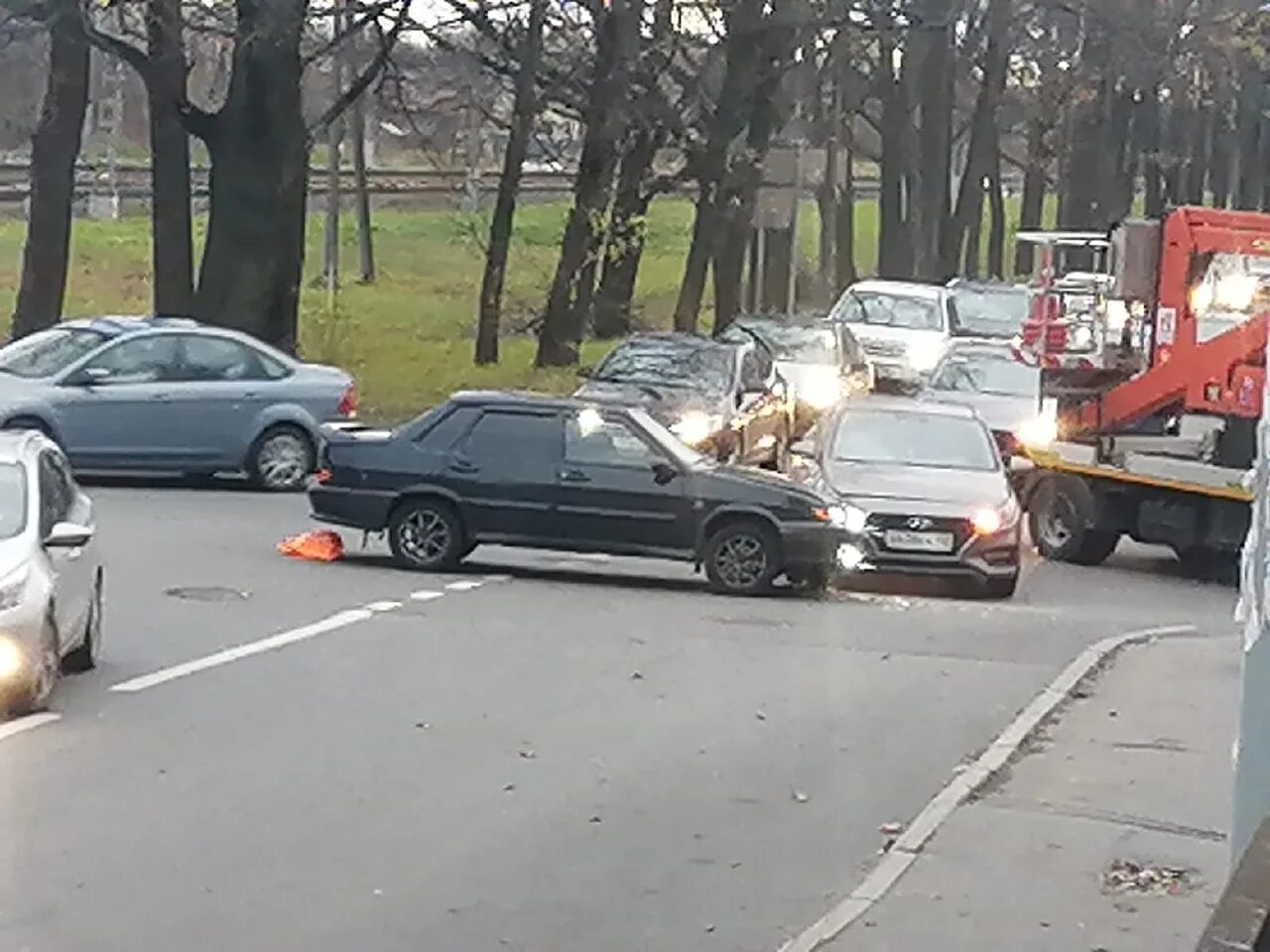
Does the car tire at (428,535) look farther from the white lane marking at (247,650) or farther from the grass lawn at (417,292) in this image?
the grass lawn at (417,292)

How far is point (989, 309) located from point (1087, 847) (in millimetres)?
34284

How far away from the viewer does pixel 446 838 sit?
1108 centimetres

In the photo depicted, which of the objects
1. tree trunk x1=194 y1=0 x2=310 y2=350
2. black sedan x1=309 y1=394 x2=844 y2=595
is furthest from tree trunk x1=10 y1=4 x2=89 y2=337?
black sedan x1=309 y1=394 x2=844 y2=595

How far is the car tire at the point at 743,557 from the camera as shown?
21594mm

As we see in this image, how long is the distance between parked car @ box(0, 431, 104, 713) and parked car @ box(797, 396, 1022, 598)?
25.8 feet

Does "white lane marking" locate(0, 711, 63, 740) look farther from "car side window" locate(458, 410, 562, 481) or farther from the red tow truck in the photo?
the red tow truck

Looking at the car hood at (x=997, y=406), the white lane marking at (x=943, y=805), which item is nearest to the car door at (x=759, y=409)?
the car hood at (x=997, y=406)

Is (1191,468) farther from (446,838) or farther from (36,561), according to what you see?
(446,838)

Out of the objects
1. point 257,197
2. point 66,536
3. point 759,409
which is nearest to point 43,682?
point 66,536

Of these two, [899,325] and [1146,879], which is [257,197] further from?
[1146,879]

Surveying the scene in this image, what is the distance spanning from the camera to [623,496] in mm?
21703

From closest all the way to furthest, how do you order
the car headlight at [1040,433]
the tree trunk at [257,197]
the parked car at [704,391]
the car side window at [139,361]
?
the car headlight at [1040,433], the car side window at [139,361], the parked car at [704,391], the tree trunk at [257,197]

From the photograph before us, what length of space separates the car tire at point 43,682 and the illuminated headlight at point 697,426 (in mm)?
13642

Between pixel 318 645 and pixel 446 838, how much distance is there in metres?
6.09
